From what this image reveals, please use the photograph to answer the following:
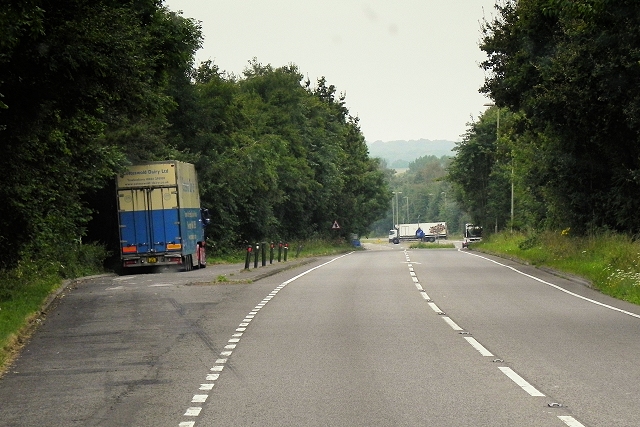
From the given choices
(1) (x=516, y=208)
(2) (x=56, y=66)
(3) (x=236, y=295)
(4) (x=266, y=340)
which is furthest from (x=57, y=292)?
(1) (x=516, y=208)

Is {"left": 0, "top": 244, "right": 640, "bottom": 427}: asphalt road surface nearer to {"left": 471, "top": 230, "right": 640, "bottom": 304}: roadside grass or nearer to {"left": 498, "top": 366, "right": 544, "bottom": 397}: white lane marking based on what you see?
{"left": 498, "top": 366, "right": 544, "bottom": 397}: white lane marking

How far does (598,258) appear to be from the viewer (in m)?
32.2

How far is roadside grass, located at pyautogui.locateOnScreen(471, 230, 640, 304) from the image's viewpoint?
24.5m

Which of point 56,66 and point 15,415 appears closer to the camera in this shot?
point 15,415

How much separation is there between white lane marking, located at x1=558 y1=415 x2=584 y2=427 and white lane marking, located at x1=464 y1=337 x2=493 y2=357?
4313 millimetres

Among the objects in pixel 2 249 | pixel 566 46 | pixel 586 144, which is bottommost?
pixel 2 249

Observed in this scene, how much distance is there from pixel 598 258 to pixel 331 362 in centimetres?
2154

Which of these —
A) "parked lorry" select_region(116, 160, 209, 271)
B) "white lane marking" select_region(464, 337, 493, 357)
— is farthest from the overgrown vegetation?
"white lane marking" select_region(464, 337, 493, 357)

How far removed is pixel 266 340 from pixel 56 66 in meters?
5.69

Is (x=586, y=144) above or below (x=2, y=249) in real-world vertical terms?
above

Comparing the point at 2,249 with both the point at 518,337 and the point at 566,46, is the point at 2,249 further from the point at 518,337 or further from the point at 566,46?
the point at 566,46

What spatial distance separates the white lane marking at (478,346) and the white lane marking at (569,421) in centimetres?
431

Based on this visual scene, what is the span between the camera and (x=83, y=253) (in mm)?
38312

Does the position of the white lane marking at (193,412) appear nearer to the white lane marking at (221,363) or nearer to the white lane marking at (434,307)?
the white lane marking at (221,363)
